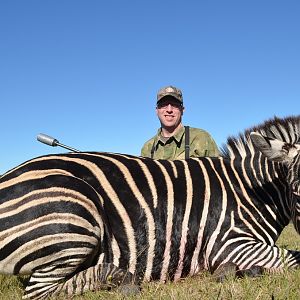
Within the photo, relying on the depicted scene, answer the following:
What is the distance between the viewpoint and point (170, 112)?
7.10m

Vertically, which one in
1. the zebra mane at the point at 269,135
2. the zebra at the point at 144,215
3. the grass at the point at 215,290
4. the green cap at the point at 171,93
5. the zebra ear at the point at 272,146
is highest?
the green cap at the point at 171,93

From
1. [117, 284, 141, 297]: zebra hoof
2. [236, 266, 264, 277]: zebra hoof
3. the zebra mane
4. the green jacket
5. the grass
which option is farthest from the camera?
the green jacket

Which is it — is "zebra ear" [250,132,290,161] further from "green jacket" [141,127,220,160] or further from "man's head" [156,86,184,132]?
"man's head" [156,86,184,132]

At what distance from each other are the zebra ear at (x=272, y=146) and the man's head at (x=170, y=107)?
3.34 metres

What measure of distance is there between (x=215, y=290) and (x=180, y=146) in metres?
4.03

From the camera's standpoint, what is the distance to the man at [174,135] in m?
6.85

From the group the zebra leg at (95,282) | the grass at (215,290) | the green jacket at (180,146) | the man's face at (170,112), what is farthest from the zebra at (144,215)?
the man's face at (170,112)

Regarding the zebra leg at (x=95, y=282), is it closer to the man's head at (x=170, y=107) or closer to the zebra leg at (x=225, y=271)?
the zebra leg at (x=225, y=271)

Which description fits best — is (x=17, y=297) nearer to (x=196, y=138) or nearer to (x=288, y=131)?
(x=288, y=131)

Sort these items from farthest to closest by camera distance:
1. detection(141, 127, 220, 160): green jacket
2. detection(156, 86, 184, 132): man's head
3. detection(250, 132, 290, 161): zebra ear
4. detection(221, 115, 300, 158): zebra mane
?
detection(156, 86, 184, 132): man's head < detection(141, 127, 220, 160): green jacket < detection(221, 115, 300, 158): zebra mane < detection(250, 132, 290, 161): zebra ear

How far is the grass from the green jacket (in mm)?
3159

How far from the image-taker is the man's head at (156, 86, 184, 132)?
278 inches

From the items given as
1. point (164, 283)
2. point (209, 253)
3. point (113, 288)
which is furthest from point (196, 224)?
point (113, 288)

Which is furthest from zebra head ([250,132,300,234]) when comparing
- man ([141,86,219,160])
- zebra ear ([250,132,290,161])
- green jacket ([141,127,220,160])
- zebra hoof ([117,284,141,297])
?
man ([141,86,219,160])
